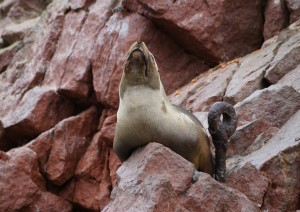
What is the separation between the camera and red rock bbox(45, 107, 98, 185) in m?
9.88

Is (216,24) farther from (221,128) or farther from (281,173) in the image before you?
(281,173)

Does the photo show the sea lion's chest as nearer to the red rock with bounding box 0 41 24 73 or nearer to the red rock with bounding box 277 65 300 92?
the red rock with bounding box 277 65 300 92

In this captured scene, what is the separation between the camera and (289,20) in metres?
9.05

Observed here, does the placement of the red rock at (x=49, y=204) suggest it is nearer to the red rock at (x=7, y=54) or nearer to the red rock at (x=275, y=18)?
the red rock at (x=275, y=18)

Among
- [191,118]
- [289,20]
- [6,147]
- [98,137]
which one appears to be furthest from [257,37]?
[6,147]

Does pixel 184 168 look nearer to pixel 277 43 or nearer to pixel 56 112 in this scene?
pixel 277 43

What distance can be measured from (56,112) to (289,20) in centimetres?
453

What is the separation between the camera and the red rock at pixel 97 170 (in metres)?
9.47

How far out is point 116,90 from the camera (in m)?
9.73

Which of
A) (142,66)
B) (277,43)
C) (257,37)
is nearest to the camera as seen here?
(142,66)

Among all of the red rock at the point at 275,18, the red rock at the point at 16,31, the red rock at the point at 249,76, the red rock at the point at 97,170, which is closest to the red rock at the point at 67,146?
the red rock at the point at 97,170

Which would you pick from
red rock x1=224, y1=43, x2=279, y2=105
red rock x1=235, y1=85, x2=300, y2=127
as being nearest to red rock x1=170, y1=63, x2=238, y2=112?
red rock x1=224, y1=43, x2=279, y2=105

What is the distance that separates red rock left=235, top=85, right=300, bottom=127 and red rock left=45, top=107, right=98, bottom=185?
4.06 m

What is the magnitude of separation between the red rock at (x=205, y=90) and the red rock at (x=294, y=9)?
3.87ft
